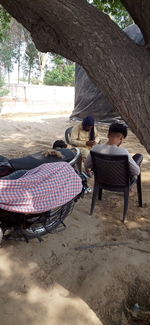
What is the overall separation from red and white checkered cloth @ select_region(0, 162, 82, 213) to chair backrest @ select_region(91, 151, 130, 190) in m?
0.66

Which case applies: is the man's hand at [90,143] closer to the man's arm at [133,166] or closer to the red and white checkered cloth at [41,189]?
the man's arm at [133,166]

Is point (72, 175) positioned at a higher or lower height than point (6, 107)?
higher

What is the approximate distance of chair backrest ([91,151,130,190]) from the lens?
339cm

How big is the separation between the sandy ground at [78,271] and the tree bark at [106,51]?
133cm

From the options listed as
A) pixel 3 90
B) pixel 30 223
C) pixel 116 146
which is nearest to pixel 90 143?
pixel 116 146

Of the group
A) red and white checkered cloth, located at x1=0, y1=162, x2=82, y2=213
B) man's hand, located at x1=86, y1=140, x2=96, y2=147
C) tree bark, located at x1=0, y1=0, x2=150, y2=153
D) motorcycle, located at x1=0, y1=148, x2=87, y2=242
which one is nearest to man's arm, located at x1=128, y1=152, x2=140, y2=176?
motorcycle, located at x1=0, y1=148, x2=87, y2=242

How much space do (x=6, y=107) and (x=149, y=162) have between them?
39.8 ft

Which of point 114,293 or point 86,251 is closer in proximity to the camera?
point 114,293

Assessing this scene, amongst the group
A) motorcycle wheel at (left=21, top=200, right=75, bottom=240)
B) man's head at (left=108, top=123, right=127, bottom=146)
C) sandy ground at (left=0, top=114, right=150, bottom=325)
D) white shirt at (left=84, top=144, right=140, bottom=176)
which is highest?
man's head at (left=108, top=123, right=127, bottom=146)

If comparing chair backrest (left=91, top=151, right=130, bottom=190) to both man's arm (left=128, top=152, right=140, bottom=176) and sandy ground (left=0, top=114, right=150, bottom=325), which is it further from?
sandy ground (left=0, top=114, right=150, bottom=325)

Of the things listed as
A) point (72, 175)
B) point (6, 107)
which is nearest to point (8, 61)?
point (6, 107)

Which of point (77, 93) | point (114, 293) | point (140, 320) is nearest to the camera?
point (140, 320)

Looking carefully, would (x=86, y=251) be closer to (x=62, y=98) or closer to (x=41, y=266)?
(x=41, y=266)

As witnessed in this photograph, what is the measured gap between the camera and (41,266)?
9.17 feet
